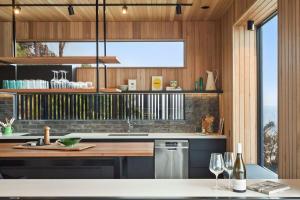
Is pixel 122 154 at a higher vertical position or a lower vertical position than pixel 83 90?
lower

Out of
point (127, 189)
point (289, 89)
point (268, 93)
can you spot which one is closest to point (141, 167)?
point (268, 93)

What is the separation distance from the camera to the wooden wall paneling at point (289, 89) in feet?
9.16

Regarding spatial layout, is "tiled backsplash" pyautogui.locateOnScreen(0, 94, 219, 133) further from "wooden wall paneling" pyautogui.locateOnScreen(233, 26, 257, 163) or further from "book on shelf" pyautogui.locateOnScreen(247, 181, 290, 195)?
"book on shelf" pyautogui.locateOnScreen(247, 181, 290, 195)

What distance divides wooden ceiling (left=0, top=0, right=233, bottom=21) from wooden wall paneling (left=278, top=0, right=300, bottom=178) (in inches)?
92.8

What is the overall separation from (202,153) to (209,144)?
0.19 meters

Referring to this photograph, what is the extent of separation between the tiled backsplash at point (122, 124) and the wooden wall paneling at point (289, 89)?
3.41 m

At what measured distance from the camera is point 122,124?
663 cm

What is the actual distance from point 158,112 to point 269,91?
2252mm

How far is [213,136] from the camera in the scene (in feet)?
19.3

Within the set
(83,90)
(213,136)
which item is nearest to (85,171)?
(83,90)

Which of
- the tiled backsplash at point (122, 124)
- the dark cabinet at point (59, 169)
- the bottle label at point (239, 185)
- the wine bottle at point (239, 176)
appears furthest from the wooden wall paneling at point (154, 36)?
the bottle label at point (239, 185)

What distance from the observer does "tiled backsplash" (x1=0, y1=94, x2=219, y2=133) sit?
6.56 meters

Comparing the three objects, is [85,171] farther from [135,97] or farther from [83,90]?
[135,97]

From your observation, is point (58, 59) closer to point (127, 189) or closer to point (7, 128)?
point (7, 128)
